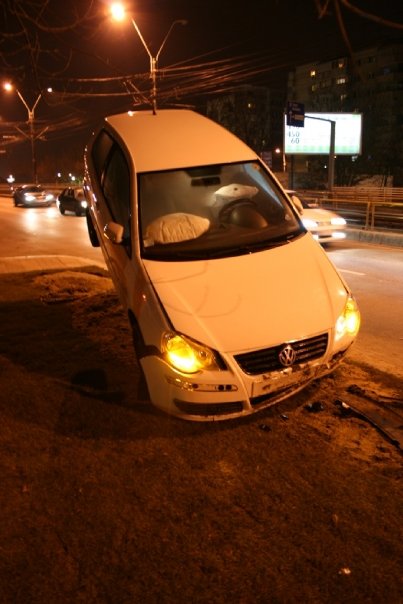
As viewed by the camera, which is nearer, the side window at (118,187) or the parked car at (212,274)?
the parked car at (212,274)

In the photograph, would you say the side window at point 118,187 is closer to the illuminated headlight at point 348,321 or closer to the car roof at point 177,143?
the car roof at point 177,143

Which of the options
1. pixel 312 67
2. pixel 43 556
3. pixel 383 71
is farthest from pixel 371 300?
pixel 312 67

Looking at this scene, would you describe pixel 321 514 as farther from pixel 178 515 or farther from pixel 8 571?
pixel 8 571

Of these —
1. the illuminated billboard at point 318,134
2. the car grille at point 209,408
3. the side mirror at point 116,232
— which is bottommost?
the car grille at point 209,408

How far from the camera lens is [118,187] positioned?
18.5ft

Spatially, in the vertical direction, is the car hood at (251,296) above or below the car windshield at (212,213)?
below

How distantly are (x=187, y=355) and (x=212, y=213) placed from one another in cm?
182

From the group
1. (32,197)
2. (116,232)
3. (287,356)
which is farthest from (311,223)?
(32,197)

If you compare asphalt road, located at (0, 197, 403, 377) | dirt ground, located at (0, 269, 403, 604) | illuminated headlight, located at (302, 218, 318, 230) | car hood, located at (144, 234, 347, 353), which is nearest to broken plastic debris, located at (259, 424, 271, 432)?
dirt ground, located at (0, 269, 403, 604)

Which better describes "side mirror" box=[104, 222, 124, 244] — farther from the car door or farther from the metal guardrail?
the metal guardrail

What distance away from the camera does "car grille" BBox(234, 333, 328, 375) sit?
3738 millimetres

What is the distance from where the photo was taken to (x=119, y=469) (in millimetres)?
3707

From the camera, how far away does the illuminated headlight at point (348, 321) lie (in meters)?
4.16

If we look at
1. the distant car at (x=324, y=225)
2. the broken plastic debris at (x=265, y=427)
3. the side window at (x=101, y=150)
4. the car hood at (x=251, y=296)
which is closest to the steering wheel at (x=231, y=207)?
the car hood at (x=251, y=296)
